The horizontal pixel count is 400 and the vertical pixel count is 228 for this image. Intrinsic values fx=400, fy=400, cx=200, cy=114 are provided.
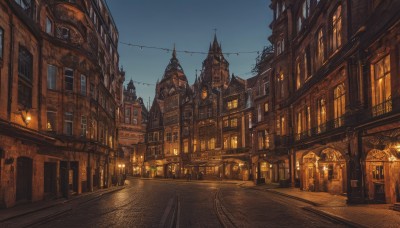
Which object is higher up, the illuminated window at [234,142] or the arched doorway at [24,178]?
the illuminated window at [234,142]

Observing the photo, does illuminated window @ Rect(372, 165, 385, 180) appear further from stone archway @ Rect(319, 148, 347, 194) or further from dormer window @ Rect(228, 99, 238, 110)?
dormer window @ Rect(228, 99, 238, 110)

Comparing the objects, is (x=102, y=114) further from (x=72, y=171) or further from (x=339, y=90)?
(x=339, y=90)

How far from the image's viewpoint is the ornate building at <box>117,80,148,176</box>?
93.1 m

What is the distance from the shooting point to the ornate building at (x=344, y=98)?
750 inches

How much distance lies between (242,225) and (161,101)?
2948 inches

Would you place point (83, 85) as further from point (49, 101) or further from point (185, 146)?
point (185, 146)

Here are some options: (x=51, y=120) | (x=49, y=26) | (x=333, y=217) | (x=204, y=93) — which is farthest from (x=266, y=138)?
(x=333, y=217)

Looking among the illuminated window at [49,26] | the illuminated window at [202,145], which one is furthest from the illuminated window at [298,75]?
the illuminated window at [202,145]

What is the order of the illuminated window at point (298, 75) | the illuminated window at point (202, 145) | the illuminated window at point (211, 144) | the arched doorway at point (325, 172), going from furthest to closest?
the illuminated window at point (202, 145) < the illuminated window at point (211, 144) < the illuminated window at point (298, 75) < the arched doorway at point (325, 172)

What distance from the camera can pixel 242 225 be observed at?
14414mm

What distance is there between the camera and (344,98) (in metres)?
24.7

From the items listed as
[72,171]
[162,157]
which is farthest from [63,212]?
[162,157]

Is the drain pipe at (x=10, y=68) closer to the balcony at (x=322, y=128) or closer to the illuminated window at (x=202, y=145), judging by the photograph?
the balcony at (x=322, y=128)

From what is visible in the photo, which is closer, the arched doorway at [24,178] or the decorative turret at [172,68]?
the arched doorway at [24,178]
